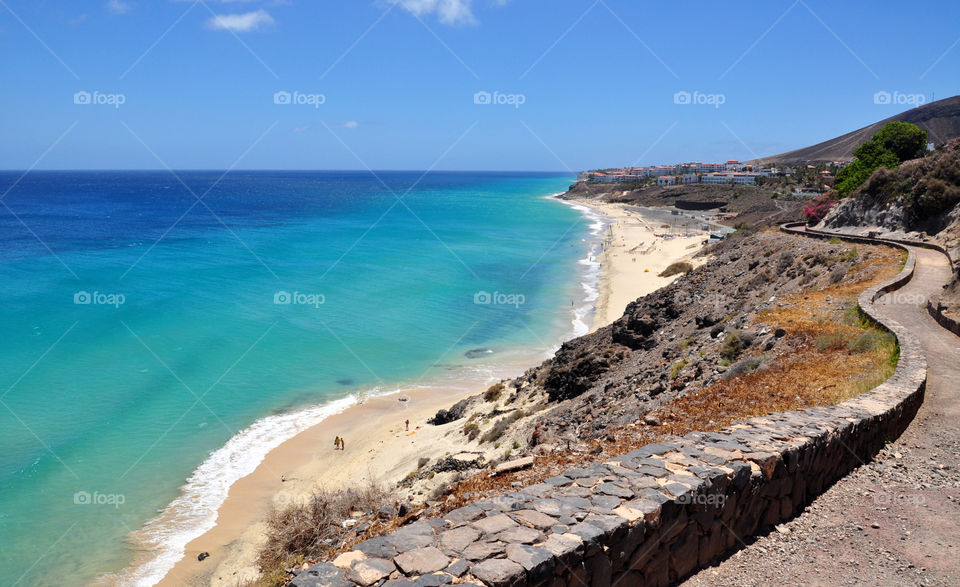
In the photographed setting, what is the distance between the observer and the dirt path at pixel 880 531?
16.6 feet

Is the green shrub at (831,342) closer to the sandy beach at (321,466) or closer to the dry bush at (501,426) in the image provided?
the dry bush at (501,426)

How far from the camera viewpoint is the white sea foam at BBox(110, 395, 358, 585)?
13234 millimetres

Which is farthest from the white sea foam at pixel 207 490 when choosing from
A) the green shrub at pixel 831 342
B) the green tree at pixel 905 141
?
the green tree at pixel 905 141

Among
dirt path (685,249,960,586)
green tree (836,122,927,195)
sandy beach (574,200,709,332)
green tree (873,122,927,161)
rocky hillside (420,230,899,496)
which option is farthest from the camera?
green tree (873,122,927,161)

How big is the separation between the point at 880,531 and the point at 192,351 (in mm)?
30140

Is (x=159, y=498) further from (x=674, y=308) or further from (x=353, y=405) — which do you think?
(x=674, y=308)

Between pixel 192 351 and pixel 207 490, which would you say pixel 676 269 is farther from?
pixel 207 490

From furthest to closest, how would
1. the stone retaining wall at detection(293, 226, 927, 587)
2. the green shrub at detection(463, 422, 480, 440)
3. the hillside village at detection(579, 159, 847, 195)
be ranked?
1. the hillside village at detection(579, 159, 847, 195)
2. the green shrub at detection(463, 422, 480, 440)
3. the stone retaining wall at detection(293, 226, 927, 587)

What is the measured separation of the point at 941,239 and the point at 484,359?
20.8m

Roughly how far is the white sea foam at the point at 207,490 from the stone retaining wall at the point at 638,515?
1144 centimetres

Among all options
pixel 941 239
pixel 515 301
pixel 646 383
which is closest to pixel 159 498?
pixel 646 383

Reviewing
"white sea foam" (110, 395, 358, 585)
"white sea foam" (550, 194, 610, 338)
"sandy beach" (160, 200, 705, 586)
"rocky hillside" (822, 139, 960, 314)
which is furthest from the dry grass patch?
"white sea foam" (550, 194, 610, 338)

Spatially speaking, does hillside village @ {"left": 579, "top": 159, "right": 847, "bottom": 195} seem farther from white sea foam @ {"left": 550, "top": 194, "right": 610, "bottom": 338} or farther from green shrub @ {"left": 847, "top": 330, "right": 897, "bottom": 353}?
green shrub @ {"left": 847, "top": 330, "right": 897, "bottom": 353}

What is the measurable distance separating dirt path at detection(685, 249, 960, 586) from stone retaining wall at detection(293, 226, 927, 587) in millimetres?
165
